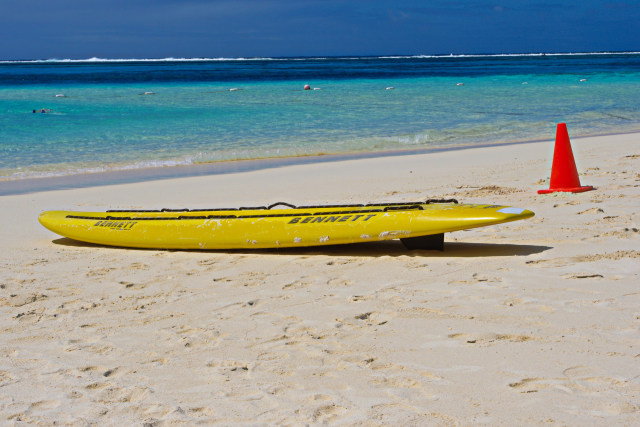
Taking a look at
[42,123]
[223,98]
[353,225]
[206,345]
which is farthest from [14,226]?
[223,98]

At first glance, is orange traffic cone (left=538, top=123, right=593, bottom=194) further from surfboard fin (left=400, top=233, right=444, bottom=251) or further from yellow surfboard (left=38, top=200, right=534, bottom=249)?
surfboard fin (left=400, top=233, right=444, bottom=251)

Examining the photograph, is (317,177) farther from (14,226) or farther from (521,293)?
(521,293)

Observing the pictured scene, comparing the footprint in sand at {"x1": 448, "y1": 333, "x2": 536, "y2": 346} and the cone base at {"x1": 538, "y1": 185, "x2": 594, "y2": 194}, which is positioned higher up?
the cone base at {"x1": 538, "y1": 185, "x2": 594, "y2": 194}

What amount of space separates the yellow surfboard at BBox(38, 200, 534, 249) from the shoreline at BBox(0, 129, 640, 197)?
12.2ft

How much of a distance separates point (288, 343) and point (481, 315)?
1075mm

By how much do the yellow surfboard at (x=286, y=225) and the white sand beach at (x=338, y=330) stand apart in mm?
137

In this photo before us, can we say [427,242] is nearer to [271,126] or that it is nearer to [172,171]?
[172,171]

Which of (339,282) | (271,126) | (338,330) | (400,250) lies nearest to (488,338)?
(338,330)

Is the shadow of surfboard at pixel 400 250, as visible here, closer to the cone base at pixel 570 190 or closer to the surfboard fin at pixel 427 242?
the surfboard fin at pixel 427 242

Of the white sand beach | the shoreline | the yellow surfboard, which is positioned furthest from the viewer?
the shoreline

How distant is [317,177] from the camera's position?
31.6 ft

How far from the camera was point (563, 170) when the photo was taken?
7.23 meters

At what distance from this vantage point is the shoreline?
32.1 feet

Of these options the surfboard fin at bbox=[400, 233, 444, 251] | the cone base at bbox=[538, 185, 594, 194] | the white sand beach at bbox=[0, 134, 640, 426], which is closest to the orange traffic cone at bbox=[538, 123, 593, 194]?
the cone base at bbox=[538, 185, 594, 194]
